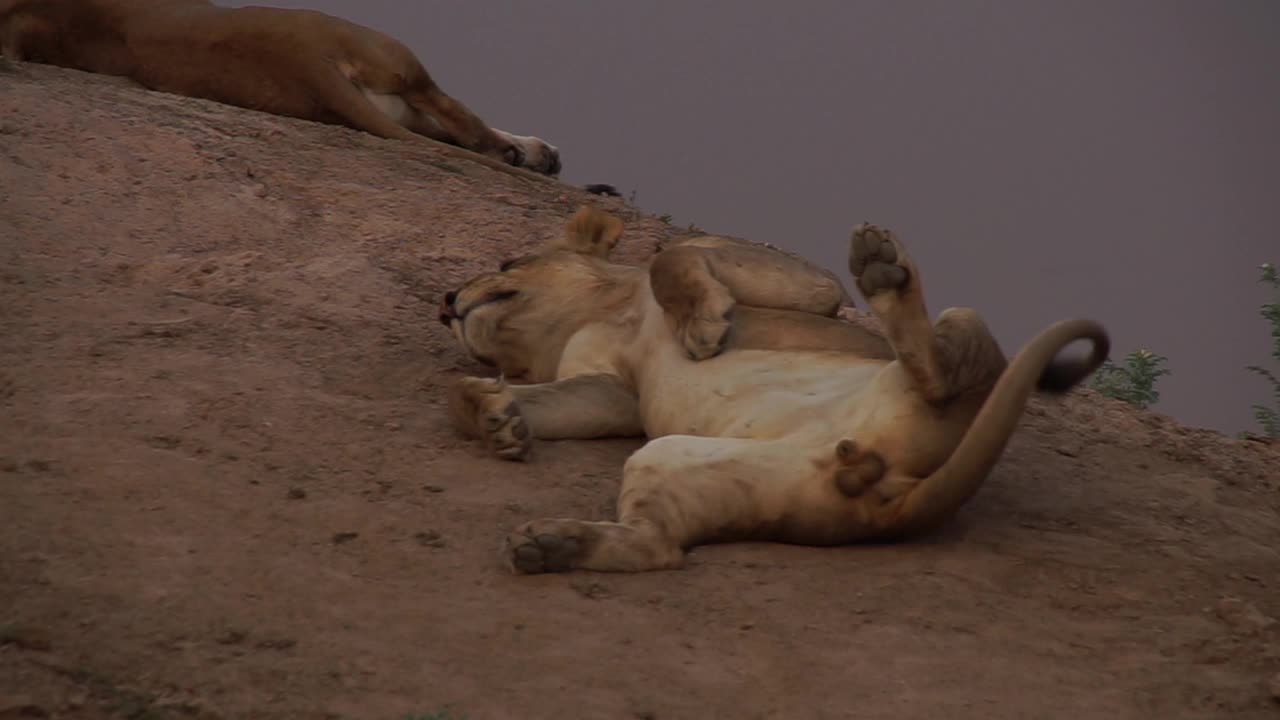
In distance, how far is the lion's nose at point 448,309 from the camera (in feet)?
17.9

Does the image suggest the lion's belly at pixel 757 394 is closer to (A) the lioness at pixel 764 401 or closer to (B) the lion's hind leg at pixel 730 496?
(A) the lioness at pixel 764 401

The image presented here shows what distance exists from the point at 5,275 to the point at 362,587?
2.69 metres

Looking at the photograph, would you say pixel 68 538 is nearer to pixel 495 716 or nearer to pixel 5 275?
pixel 495 716

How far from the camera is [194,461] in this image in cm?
414

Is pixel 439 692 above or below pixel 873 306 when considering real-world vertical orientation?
below

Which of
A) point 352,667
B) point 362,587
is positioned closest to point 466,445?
point 362,587

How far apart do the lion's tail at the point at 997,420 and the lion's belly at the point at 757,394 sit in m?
0.24

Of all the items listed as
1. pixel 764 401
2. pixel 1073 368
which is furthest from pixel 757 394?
pixel 1073 368

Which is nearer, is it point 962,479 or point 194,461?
point 962,479

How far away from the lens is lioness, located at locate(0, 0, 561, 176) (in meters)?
8.30

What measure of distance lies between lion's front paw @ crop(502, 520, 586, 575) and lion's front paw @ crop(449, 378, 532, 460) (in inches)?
34.3

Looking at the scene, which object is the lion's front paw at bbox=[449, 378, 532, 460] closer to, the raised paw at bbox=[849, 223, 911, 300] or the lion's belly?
the lion's belly

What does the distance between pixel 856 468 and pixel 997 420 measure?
0.37m

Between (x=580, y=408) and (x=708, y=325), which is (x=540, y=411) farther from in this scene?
(x=708, y=325)
